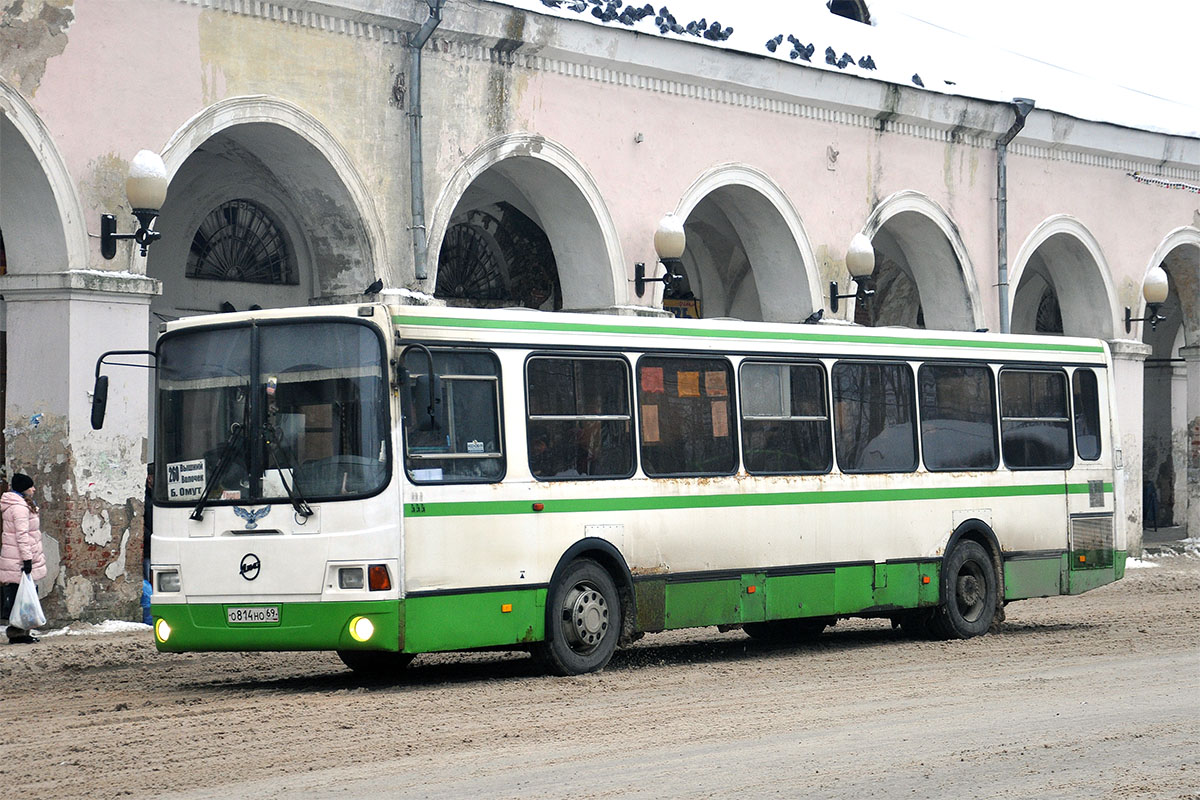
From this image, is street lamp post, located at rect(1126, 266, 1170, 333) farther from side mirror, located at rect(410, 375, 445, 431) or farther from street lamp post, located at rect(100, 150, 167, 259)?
side mirror, located at rect(410, 375, 445, 431)

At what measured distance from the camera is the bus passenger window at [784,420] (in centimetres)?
1395

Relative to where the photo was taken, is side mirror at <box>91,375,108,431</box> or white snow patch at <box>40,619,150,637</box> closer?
side mirror at <box>91,375,108,431</box>

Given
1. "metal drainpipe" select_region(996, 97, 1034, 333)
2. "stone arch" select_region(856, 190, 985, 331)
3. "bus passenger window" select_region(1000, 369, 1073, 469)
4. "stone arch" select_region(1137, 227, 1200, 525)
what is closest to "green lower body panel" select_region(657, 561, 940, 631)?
"bus passenger window" select_region(1000, 369, 1073, 469)

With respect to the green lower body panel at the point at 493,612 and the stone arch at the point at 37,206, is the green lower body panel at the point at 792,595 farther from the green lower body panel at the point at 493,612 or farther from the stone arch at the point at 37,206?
the stone arch at the point at 37,206

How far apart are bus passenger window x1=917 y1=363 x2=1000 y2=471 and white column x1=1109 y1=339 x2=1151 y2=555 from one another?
36.6 ft

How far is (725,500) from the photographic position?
1371 cm

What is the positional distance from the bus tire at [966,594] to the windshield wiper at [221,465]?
21.6 feet

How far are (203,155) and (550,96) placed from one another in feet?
12.1

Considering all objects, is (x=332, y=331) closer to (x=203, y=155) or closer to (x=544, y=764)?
(x=544, y=764)

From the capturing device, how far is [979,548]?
16.1 meters

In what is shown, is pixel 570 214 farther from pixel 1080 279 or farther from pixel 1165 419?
pixel 1165 419

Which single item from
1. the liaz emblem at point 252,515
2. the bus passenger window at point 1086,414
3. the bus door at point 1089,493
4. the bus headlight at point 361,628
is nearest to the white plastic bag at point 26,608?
the liaz emblem at point 252,515

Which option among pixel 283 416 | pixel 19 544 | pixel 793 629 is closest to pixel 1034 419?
pixel 793 629

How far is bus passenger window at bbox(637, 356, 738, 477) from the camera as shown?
1318cm
